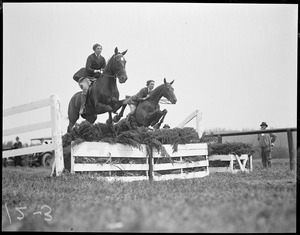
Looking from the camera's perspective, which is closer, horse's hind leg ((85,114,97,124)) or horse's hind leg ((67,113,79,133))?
horse's hind leg ((67,113,79,133))

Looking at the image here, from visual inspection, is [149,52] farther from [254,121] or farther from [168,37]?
[254,121]

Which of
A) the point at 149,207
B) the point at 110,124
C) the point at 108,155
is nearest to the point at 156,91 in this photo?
the point at 110,124

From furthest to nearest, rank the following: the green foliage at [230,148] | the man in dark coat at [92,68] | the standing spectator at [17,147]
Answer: the green foliage at [230,148]
the man in dark coat at [92,68]
the standing spectator at [17,147]

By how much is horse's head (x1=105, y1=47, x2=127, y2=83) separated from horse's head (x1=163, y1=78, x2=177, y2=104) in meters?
0.57

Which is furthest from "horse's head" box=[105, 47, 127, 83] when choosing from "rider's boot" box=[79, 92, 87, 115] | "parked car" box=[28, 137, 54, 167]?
"parked car" box=[28, 137, 54, 167]

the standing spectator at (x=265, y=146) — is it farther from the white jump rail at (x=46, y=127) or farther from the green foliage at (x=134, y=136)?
the white jump rail at (x=46, y=127)

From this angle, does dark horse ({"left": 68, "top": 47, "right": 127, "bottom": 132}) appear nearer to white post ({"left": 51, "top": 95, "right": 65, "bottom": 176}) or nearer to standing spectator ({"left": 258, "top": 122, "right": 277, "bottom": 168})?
white post ({"left": 51, "top": 95, "right": 65, "bottom": 176})

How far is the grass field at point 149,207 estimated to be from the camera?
3.38 metres

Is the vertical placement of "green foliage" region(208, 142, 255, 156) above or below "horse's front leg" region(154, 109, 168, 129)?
below

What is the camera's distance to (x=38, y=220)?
12.0 ft

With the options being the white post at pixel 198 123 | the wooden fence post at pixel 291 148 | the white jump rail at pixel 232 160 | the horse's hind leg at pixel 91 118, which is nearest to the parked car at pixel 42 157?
the horse's hind leg at pixel 91 118

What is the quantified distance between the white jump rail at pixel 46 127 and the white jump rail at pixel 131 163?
24 centimetres

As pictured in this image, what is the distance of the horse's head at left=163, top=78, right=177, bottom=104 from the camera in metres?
5.38

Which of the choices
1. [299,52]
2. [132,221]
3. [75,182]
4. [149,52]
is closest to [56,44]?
[149,52]
